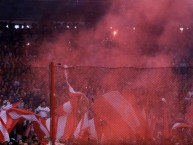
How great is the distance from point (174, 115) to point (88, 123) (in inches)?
55.9

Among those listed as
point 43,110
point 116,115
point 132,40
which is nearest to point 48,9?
point 132,40

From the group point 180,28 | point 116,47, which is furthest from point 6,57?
point 180,28

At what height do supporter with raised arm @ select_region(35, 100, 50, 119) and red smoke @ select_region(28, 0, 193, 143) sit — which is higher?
red smoke @ select_region(28, 0, 193, 143)

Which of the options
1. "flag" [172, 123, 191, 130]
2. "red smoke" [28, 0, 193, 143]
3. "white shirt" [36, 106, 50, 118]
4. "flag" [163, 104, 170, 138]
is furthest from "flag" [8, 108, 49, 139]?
"red smoke" [28, 0, 193, 143]

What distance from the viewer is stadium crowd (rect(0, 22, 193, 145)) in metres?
7.40

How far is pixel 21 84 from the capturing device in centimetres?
1023

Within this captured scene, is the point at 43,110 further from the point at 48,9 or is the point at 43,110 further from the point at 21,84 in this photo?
the point at 48,9

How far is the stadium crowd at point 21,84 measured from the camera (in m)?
7.40

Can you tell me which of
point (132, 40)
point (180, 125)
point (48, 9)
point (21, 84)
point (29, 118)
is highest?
point (48, 9)

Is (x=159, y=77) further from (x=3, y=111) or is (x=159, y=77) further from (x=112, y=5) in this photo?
(x=112, y=5)

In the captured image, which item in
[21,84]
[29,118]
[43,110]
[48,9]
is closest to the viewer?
[29,118]

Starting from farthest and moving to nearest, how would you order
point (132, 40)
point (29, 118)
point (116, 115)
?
point (132, 40), point (29, 118), point (116, 115)

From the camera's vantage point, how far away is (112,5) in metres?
18.8

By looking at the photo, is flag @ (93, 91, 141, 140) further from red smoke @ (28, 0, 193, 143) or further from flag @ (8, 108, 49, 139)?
red smoke @ (28, 0, 193, 143)
